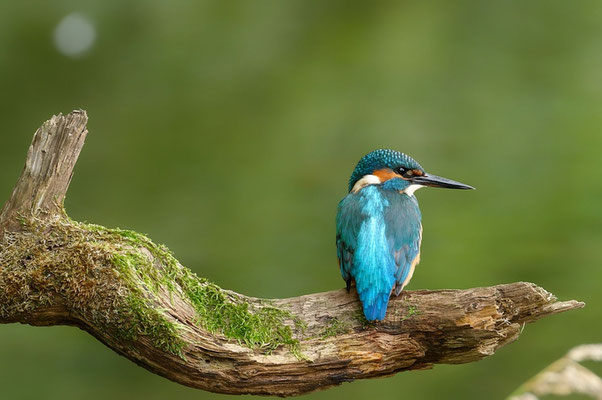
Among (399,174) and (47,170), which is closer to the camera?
(47,170)

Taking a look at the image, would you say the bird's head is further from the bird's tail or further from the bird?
the bird's tail

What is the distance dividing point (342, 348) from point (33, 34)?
3964 millimetres

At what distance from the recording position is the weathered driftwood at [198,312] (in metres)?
2.42

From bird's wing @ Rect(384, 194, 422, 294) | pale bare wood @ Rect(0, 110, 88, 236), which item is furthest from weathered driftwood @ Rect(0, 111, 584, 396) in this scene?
bird's wing @ Rect(384, 194, 422, 294)

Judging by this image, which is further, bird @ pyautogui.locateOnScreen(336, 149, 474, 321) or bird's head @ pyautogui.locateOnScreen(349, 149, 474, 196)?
bird's head @ pyautogui.locateOnScreen(349, 149, 474, 196)

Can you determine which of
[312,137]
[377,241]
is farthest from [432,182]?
[312,137]

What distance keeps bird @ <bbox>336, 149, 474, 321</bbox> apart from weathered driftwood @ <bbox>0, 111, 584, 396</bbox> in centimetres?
10

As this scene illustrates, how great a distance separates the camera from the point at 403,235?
2.98 m

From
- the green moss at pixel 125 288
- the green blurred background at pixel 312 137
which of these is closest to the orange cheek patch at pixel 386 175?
the green moss at pixel 125 288

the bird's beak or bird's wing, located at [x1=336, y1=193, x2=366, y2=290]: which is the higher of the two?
the bird's beak

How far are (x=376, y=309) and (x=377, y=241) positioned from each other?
39 cm

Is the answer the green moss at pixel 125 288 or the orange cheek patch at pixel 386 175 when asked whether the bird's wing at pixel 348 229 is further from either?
the green moss at pixel 125 288

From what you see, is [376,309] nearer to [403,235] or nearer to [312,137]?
[403,235]

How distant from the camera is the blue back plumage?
267 cm
